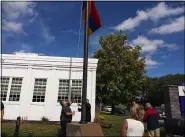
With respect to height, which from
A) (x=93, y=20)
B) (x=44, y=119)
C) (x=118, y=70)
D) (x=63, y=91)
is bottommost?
(x=44, y=119)

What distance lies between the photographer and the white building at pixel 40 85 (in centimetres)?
1529

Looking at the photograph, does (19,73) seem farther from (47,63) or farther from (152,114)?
(152,114)

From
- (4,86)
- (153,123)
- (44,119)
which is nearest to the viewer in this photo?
(153,123)

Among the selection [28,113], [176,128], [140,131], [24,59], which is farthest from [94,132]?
[24,59]

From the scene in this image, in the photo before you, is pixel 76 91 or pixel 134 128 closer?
pixel 134 128

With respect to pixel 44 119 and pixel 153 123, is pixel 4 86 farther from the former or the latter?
pixel 153 123

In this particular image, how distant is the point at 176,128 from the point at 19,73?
33.9 ft

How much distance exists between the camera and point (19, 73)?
15.8m

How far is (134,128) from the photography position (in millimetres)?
4328

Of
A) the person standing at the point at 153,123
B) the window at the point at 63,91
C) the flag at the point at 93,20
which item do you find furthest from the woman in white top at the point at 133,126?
the window at the point at 63,91

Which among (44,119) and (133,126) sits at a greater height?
(133,126)

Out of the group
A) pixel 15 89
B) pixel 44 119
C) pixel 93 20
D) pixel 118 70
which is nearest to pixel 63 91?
pixel 44 119

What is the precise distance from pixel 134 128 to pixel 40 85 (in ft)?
39.8

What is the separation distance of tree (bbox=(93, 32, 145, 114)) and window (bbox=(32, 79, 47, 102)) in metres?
14.5
